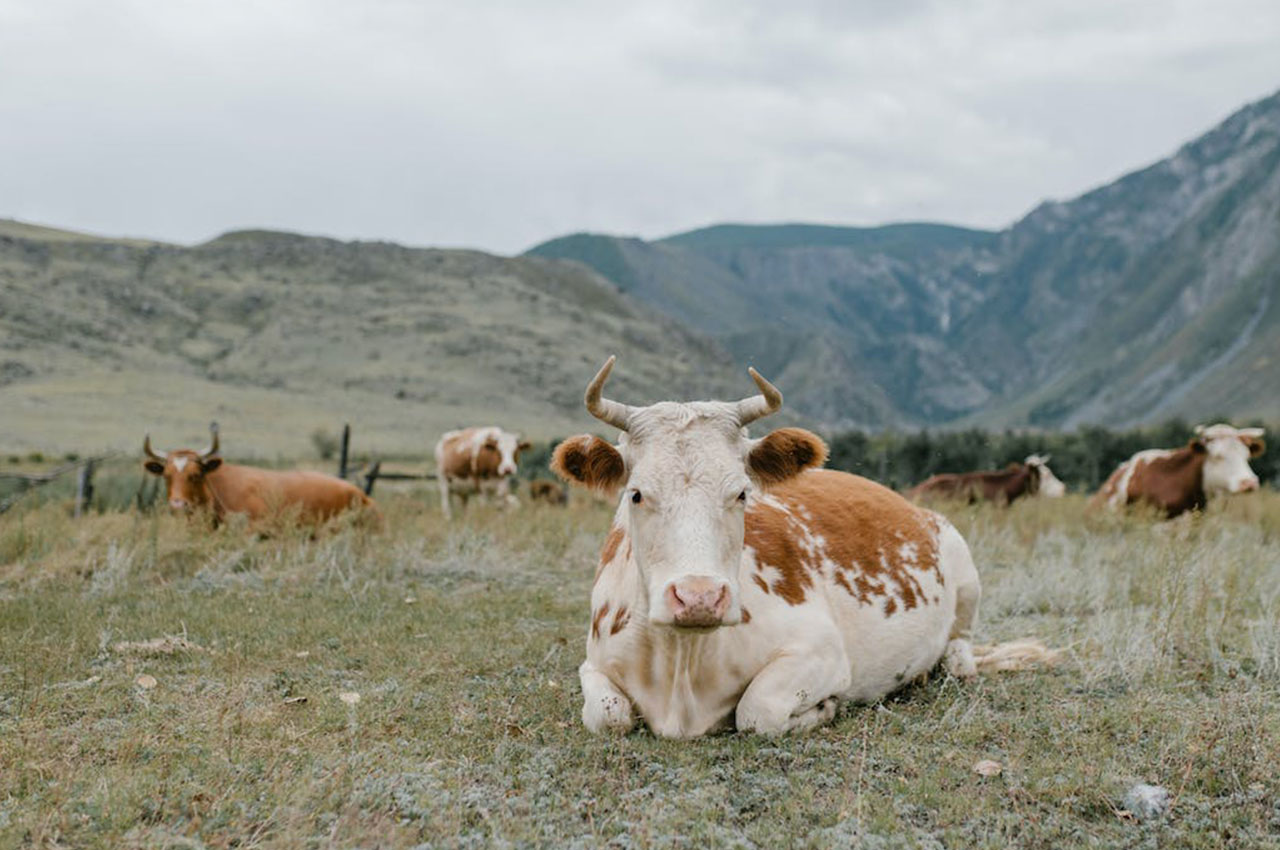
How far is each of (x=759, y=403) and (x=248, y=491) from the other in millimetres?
10304

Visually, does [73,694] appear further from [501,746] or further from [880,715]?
[880,715]

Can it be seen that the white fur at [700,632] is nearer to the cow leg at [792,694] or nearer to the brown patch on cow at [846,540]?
the cow leg at [792,694]

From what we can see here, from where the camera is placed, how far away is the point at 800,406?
9456 cm

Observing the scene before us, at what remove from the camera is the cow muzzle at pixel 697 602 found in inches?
176

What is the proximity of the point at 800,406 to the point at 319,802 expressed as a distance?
3623 inches

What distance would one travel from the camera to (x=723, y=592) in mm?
4551

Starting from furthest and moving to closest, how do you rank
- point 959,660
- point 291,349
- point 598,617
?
point 291,349, point 959,660, point 598,617

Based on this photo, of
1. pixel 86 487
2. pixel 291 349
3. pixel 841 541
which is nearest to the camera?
pixel 841 541

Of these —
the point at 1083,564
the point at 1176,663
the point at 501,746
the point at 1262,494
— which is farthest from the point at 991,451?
the point at 501,746

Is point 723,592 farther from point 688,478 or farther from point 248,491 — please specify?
point 248,491

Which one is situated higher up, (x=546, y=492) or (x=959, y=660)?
(x=959, y=660)

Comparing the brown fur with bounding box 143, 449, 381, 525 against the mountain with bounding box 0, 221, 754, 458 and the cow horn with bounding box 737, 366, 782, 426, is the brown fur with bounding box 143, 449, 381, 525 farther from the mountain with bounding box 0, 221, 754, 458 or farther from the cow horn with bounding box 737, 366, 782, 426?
the mountain with bounding box 0, 221, 754, 458

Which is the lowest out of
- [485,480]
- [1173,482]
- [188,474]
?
[485,480]

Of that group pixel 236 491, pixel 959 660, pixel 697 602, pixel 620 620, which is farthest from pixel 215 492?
pixel 697 602
